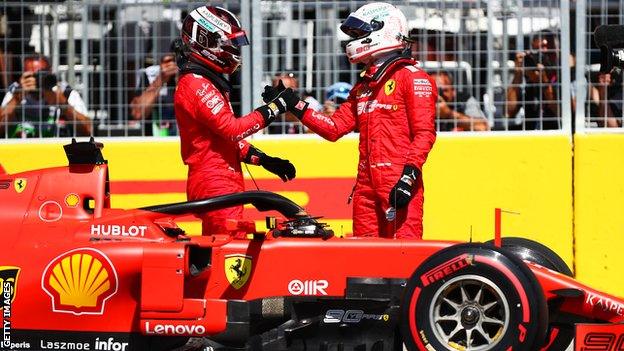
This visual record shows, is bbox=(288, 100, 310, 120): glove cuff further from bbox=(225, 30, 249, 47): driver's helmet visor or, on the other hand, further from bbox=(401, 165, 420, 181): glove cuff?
bbox=(401, 165, 420, 181): glove cuff

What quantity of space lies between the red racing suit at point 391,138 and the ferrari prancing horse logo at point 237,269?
1.29 metres

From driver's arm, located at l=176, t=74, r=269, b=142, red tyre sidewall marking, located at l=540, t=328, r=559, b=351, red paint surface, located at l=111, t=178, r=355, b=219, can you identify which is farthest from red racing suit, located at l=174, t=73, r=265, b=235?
red tyre sidewall marking, located at l=540, t=328, r=559, b=351

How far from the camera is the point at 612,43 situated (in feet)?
26.0

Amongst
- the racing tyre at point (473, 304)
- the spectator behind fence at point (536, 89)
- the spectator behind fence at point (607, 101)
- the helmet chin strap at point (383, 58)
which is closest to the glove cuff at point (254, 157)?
the helmet chin strap at point (383, 58)

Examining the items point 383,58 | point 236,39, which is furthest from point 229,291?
point 383,58

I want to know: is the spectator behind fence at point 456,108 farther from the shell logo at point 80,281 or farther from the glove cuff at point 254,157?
the shell logo at point 80,281

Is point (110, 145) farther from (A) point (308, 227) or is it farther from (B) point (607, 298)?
(B) point (607, 298)

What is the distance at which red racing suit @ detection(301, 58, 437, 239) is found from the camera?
8102mm

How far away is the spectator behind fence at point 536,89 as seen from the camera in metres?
10.1

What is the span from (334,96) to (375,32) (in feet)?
6.56

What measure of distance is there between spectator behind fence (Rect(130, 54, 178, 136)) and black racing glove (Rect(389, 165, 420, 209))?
3045mm

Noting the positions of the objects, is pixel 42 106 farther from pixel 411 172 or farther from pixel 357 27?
pixel 411 172

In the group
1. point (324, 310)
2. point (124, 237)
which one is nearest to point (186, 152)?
point (124, 237)

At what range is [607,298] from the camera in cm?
697
